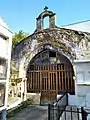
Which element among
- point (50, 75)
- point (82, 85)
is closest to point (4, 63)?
point (82, 85)

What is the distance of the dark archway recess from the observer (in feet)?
38.2

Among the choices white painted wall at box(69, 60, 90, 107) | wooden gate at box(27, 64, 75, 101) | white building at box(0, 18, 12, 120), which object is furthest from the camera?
wooden gate at box(27, 64, 75, 101)

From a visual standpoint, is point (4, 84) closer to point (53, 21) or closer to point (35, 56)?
point (35, 56)

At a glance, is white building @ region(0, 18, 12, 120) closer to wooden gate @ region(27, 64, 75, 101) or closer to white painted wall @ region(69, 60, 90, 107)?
white painted wall @ region(69, 60, 90, 107)

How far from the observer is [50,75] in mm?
12070

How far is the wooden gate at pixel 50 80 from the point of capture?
11.6m

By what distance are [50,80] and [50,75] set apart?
38 centimetres

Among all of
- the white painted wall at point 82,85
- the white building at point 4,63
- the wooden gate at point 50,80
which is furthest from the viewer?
the wooden gate at point 50,80

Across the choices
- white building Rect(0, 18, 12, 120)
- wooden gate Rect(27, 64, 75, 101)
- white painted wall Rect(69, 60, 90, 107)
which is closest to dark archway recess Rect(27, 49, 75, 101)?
wooden gate Rect(27, 64, 75, 101)

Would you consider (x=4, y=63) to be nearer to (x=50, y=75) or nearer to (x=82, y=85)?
(x=82, y=85)

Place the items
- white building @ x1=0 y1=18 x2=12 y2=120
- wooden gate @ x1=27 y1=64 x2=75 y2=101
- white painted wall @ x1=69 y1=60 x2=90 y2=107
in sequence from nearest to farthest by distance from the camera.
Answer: white building @ x1=0 y1=18 x2=12 y2=120 → white painted wall @ x1=69 y1=60 x2=90 y2=107 → wooden gate @ x1=27 y1=64 x2=75 y2=101

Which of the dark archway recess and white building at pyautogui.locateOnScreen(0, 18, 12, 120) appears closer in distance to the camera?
white building at pyautogui.locateOnScreen(0, 18, 12, 120)

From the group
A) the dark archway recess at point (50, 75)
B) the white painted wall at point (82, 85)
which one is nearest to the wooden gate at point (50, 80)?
the dark archway recess at point (50, 75)

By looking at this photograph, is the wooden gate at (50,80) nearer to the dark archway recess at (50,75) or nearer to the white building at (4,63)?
the dark archway recess at (50,75)
